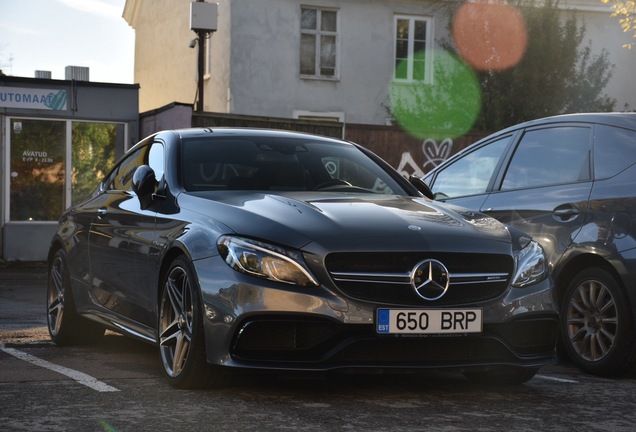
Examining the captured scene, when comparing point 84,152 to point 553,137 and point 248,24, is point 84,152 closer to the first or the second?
point 248,24

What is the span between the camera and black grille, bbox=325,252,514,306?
5.71 m

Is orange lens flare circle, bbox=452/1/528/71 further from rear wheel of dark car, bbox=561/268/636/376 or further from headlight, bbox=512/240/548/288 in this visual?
headlight, bbox=512/240/548/288

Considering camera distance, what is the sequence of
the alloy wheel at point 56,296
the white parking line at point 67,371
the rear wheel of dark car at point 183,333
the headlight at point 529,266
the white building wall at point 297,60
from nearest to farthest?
the rear wheel of dark car at point 183,333
the headlight at point 529,266
the white parking line at point 67,371
the alloy wheel at point 56,296
the white building wall at point 297,60

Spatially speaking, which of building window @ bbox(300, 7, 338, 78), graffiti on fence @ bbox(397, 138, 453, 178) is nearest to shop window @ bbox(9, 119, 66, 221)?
graffiti on fence @ bbox(397, 138, 453, 178)

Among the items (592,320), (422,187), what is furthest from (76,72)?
(592,320)

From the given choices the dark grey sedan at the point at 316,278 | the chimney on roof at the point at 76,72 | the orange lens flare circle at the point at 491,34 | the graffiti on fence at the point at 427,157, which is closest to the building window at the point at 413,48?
the orange lens flare circle at the point at 491,34

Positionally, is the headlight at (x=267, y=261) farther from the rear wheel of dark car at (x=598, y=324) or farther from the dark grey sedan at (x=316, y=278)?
the rear wheel of dark car at (x=598, y=324)

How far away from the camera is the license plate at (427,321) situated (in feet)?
18.6

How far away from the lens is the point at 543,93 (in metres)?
28.9

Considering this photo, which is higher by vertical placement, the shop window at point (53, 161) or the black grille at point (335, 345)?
the shop window at point (53, 161)

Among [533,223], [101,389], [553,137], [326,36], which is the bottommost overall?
[101,389]

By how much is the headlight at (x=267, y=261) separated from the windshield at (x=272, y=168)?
118 centimetres

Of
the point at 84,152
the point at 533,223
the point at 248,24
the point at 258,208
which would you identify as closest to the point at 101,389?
the point at 258,208

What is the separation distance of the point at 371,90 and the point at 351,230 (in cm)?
2389
